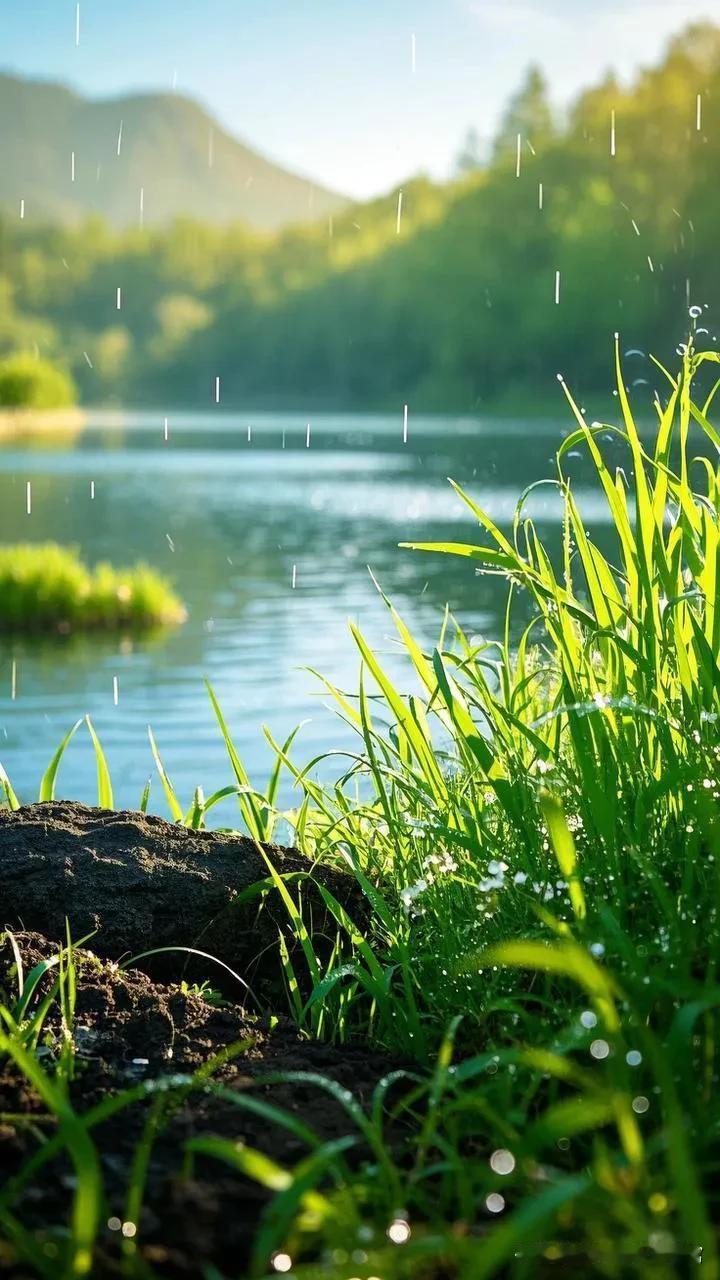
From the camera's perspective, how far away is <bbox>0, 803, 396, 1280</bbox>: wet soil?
1383mm

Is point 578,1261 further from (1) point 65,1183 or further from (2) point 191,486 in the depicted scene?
(2) point 191,486

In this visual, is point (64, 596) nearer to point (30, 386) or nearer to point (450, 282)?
point (30, 386)

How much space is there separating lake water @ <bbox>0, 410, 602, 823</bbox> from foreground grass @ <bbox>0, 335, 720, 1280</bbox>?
16.6 inches

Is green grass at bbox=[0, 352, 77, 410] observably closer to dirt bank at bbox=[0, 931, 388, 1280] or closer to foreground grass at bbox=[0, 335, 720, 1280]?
foreground grass at bbox=[0, 335, 720, 1280]

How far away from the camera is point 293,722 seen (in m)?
11.7

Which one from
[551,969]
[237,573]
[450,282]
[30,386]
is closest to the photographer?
[551,969]

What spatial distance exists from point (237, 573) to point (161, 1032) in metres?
22.6

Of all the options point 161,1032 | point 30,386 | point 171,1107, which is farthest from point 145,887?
point 30,386

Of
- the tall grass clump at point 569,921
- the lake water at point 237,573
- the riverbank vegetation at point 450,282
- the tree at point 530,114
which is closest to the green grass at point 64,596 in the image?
the lake water at point 237,573

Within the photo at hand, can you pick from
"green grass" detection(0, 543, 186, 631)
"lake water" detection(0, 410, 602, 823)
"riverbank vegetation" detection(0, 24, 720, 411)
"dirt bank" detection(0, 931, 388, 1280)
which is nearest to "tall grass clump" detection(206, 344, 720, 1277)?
"dirt bank" detection(0, 931, 388, 1280)

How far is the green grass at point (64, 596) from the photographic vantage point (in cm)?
1688

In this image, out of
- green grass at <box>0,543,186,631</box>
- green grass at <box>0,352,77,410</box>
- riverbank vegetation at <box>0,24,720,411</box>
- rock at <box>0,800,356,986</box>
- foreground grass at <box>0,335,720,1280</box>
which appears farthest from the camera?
riverbank vegetation at <box>0,24,720,411</box>

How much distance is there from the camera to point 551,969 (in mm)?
1865

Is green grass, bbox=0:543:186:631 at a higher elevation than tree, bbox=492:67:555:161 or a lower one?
lower
